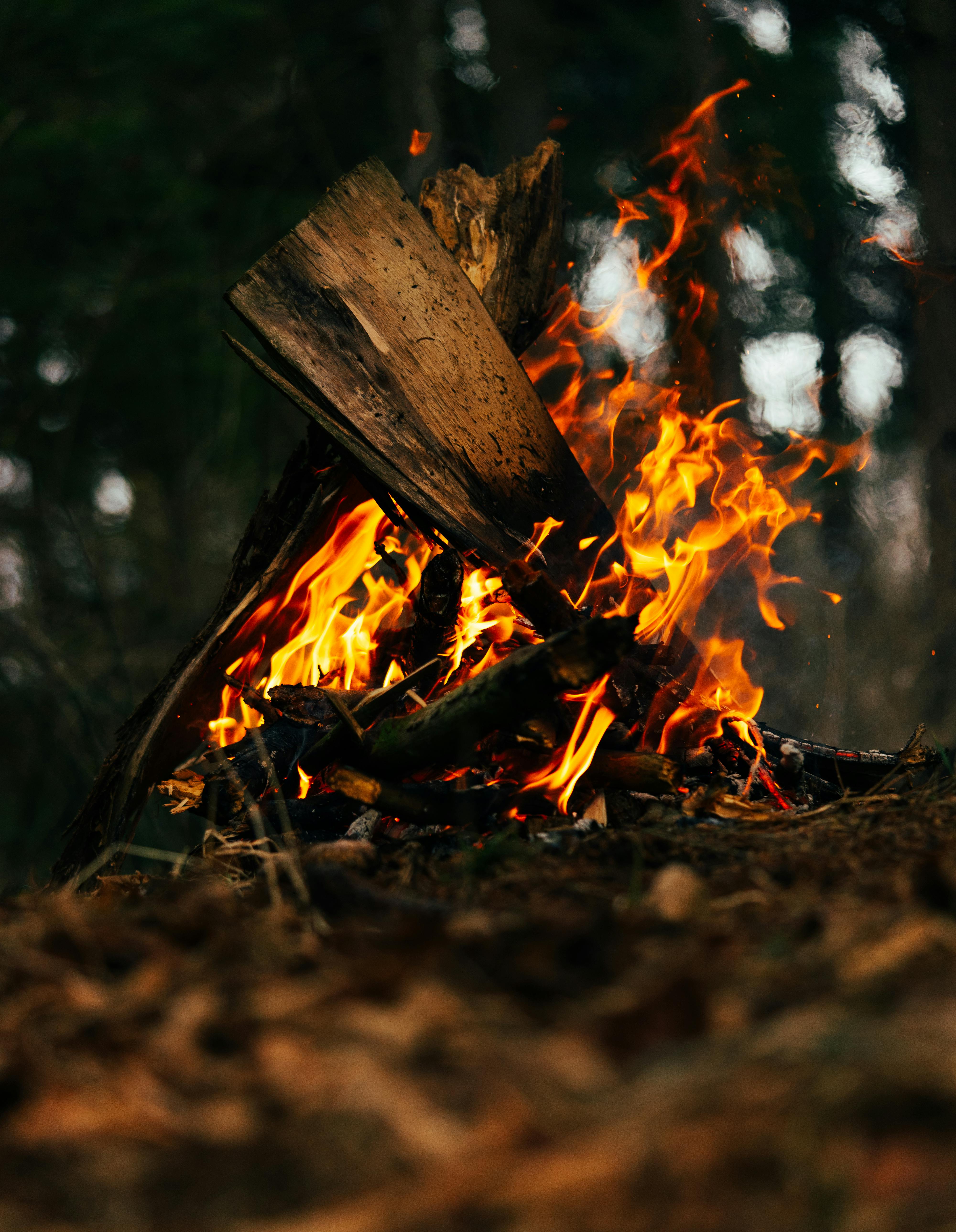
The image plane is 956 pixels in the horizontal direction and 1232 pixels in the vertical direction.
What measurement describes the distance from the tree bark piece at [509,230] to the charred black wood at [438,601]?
3.71ft

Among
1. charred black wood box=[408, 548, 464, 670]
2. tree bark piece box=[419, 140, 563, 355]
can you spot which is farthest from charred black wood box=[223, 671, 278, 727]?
tree bark piece box=[419, 140, 563, 355]

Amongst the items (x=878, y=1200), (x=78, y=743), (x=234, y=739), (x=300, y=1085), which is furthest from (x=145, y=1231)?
(x=78, y=743)

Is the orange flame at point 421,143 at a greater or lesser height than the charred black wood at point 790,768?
greater

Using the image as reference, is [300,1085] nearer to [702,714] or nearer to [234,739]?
[702,714]

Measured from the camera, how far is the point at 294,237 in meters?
2.74

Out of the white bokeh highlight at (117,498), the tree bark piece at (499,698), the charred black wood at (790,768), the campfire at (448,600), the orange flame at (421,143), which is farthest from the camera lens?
the white bokeh highlight at (117,498)

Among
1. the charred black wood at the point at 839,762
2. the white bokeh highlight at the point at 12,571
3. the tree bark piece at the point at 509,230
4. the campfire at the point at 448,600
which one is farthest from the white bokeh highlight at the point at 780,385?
the white bokeh highlight at the point at 12,571

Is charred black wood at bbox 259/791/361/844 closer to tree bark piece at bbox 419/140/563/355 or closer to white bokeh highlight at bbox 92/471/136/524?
tree bark piece at bbox 419/140/563/355

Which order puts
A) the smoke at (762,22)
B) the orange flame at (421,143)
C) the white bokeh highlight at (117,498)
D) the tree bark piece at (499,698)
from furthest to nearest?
the white bokeh highlight at (117,498)
the smoke at (762,22)
the orange flame at (421,143)
the tree bark piece at (499,698)

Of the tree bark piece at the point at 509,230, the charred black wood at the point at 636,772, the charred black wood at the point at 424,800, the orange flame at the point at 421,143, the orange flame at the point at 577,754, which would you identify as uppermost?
the orange flame at the point at 421,143

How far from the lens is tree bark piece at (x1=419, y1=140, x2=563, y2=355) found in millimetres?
3320

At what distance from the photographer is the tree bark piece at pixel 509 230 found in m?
3.32

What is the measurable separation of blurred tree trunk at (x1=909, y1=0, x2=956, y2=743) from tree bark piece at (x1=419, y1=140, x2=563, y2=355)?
5749 millimetres

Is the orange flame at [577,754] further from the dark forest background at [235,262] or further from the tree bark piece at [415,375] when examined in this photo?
the dark forest background at [235,262]
